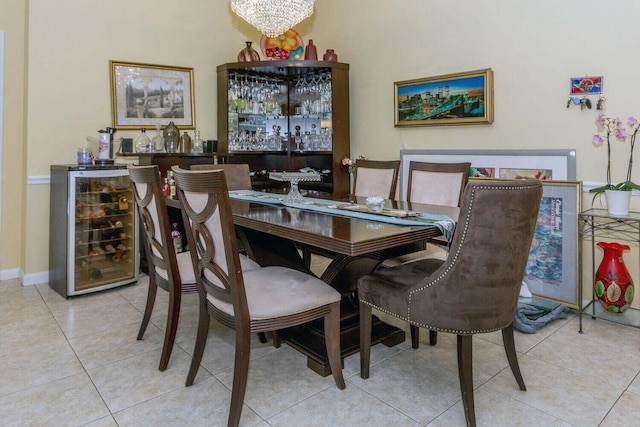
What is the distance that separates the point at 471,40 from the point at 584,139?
1228mm

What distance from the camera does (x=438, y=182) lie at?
306 centimetres

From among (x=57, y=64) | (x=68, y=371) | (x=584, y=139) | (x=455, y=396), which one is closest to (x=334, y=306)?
(x=455, y=396)

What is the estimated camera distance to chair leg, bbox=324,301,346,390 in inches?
77.6

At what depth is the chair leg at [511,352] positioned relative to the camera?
1.92 metres

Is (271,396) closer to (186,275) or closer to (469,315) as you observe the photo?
(186,275)

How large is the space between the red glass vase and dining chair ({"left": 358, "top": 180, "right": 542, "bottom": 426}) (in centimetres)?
141

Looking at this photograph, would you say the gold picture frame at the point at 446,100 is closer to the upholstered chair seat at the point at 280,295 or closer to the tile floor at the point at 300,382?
the tile floor at the point at 300,382

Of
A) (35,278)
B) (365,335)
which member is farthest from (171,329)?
(35,278)

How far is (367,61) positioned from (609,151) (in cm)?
244

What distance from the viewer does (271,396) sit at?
1.97m

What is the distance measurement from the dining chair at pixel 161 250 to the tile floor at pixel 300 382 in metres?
0.29

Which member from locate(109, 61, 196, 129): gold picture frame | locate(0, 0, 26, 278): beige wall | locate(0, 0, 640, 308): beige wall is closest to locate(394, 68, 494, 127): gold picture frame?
locate(0, 0, 640, 308): beige wall

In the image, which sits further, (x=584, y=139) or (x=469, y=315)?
(x=584, y=139)

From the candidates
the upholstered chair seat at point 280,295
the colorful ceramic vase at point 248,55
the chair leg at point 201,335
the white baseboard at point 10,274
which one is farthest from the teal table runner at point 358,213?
the white baseboard at point 10,274
